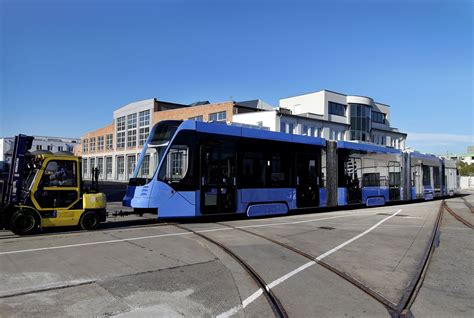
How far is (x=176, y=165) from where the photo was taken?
43.5 feet

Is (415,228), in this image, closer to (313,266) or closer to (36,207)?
(313,266)

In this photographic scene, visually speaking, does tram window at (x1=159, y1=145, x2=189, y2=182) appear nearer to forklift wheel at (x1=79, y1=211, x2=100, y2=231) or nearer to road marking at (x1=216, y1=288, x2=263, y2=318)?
forklift wheel at (x1=79, y1=211, x2=100, y2=231)

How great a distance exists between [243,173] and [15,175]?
24.0 feet

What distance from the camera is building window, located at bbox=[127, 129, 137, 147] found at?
6806 centimetres

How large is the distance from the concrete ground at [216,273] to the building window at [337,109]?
52.3 m

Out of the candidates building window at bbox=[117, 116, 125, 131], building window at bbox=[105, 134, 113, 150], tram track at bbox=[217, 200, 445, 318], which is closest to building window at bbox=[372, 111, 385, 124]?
building window at bbox=[117, 116, 125, 131]

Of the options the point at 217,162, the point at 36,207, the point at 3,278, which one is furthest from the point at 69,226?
the point at 3,278

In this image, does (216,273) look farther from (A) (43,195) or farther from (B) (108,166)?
(B) (108,166)

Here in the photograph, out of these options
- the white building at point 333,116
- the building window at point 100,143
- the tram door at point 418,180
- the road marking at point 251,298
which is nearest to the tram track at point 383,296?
the road marking at point 251,298

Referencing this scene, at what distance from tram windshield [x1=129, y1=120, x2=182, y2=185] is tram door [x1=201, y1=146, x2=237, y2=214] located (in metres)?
1.24

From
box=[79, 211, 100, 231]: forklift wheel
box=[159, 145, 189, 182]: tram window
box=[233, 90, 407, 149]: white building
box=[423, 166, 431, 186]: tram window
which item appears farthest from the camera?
box=[233, 90, 407, 149]: white building

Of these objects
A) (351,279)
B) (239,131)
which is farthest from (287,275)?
(239,131)

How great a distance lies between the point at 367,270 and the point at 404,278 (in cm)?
67

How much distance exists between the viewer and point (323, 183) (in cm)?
1848
